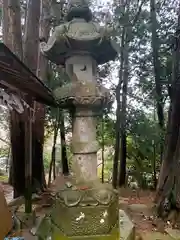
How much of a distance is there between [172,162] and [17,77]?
12.0 feet

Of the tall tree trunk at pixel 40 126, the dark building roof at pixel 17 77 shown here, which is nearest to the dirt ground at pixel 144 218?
the tall tree trunk at pixel 40 126

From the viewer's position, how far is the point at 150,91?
8.57 metres

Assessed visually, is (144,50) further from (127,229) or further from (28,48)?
(127,229)

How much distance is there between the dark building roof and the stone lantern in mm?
432

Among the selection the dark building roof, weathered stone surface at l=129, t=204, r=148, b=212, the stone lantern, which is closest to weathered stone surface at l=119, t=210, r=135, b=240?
the stone lantern

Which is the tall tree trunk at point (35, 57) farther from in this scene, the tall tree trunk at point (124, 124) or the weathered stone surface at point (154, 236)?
the weathered stone surface at point (154, 236)

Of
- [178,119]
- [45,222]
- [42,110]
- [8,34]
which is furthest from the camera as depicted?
[42,110]

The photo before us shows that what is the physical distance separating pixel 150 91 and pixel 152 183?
3232 millimetres

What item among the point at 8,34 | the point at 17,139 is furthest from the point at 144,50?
the point at 17,139

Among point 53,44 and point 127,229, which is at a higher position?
point 53,44

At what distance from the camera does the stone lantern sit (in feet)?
9.61

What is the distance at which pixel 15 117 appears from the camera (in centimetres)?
588

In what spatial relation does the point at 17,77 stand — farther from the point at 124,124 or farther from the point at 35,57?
the point at 124,124

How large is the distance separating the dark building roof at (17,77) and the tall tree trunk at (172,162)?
261 centimetres
